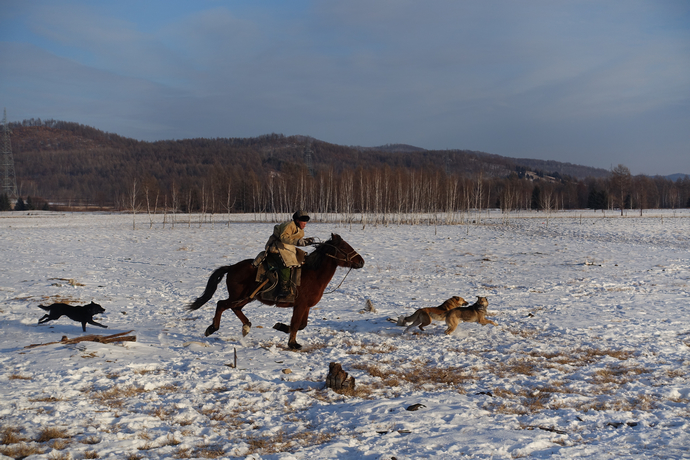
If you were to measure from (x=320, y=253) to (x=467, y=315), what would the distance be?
11.1 feet

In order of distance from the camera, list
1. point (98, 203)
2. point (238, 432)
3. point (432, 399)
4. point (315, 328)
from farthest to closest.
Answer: point (98, 203)
point (315, 328)
point (432, 399)
point (238, 432)

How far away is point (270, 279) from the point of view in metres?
7.54

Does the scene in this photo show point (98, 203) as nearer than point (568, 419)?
No

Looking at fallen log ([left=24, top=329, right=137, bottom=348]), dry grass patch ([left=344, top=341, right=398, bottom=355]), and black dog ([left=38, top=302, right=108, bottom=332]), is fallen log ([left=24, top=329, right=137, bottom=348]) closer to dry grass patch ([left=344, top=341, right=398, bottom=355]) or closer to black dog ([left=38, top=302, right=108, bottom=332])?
black dog ([left=38, top=302, right=108, bottom=332])

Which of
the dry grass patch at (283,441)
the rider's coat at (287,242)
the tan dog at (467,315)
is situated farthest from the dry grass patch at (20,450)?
the tan dog at (467,315)

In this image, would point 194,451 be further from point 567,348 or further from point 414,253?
point 414,253

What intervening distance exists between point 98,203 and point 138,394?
460ft

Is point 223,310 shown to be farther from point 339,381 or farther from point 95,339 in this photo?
point 339,381

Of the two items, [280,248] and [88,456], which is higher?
[280,248]

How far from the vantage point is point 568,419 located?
4723mm

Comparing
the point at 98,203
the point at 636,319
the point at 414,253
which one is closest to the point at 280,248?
the point at 636,319

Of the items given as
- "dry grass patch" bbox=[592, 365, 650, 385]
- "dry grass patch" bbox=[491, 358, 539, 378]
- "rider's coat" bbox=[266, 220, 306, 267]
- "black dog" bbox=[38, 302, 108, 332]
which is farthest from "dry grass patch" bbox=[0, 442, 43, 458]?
"dry grass patch" bbox=[592, 365, 650, 385]

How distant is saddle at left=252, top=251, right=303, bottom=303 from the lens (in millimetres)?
7508

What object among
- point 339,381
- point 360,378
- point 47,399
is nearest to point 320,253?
point 360,378
